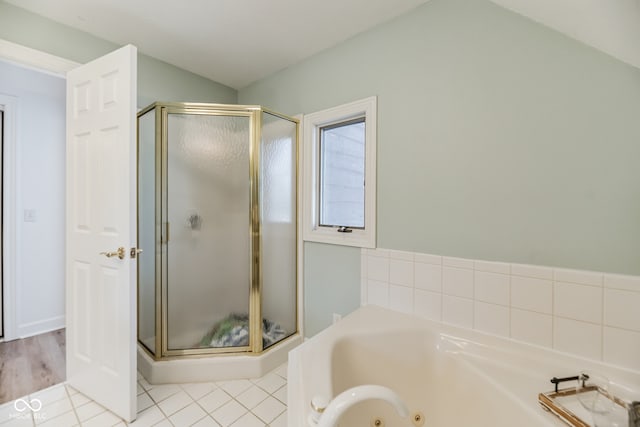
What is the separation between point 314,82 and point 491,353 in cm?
208

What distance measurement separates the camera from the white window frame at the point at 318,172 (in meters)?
1.79

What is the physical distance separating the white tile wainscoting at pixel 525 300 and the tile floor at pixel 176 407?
0.96m

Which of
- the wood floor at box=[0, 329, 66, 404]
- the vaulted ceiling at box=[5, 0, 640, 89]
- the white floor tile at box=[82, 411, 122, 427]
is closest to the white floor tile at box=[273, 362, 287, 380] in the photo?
the white floor tile at box=[82, 411, 122, 427]

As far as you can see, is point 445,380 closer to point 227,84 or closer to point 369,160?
point 369,160

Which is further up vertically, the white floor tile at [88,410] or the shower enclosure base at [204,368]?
the shower enclosure base at [204,368]

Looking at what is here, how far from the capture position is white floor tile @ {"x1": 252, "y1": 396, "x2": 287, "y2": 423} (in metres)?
A: 1.51

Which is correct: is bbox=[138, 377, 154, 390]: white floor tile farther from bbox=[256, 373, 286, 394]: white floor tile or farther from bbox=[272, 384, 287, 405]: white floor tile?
bbox=[272, 384, 287, 405]: white floor tile

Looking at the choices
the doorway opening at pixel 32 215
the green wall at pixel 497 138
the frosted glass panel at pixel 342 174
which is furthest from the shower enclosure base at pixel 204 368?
the frosted glass panel at pixel 342 174

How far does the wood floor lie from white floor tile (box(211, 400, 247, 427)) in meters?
1.19

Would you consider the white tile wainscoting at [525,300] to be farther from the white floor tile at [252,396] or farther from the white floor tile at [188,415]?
the white floor tile at [188,415]

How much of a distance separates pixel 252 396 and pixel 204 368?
0.39m

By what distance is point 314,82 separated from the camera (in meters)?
2.12

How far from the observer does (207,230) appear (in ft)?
6.39

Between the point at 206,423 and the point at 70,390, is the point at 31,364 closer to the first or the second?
the point at 70,390
